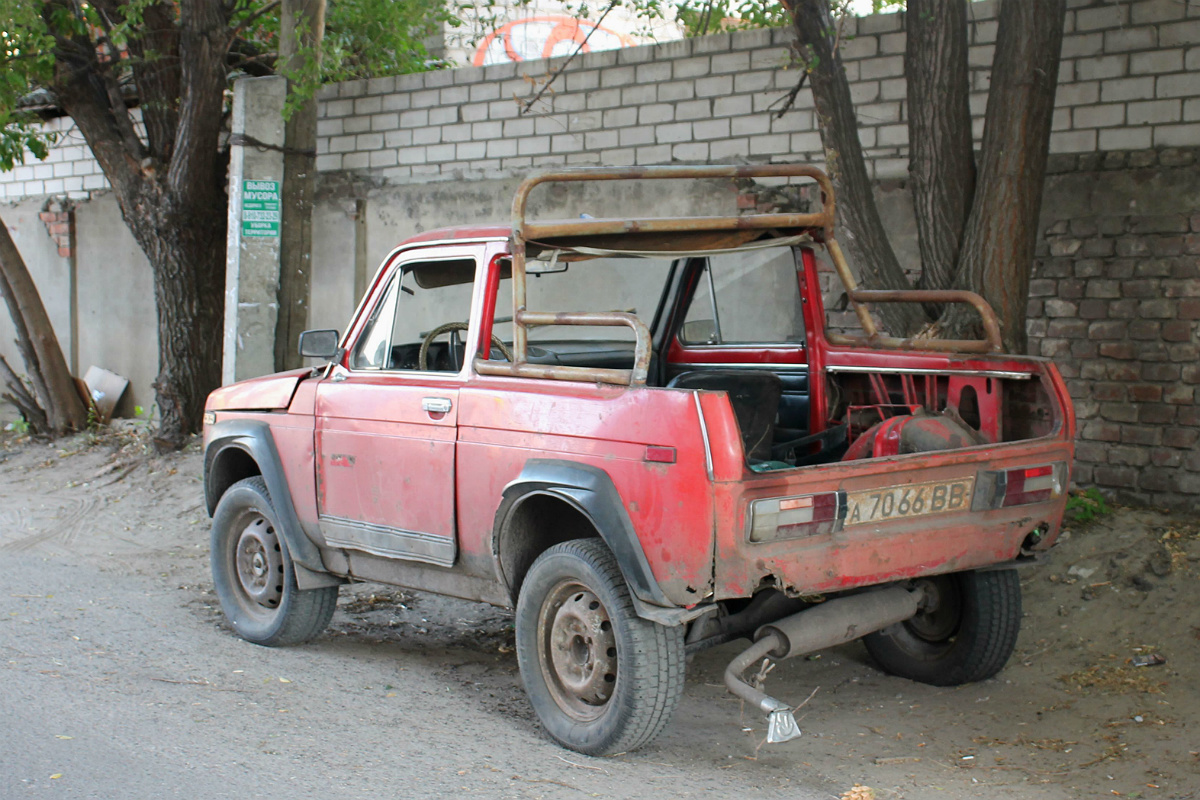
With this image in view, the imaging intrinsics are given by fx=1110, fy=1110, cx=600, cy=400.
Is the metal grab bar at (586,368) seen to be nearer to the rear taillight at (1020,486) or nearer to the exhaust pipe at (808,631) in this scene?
the exhaust pipe at (808,631)

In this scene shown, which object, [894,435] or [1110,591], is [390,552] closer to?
[894,435]

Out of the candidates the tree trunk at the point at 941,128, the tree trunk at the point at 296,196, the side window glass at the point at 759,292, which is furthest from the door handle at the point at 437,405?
the tree trunk at the point at 296,196

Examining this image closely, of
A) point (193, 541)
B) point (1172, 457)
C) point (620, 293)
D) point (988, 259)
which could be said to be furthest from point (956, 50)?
point (193, 541)

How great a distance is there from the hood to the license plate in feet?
8.73

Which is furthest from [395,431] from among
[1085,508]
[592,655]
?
[1085,508]

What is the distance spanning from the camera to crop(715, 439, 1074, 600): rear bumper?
3377 millimetres

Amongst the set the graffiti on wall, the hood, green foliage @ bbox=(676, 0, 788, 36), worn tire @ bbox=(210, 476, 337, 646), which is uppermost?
the graffiti on wall

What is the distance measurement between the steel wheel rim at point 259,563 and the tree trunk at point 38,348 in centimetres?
657

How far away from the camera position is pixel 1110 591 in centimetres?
555

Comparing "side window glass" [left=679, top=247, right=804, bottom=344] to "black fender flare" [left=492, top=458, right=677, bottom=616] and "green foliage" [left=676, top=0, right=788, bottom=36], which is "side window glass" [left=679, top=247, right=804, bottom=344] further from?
"black fender flare" [left=492, top=458, right=677, bottom=616]

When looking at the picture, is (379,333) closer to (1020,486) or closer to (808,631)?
(808,631)

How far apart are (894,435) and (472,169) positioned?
605cm

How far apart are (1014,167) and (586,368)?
120 inches

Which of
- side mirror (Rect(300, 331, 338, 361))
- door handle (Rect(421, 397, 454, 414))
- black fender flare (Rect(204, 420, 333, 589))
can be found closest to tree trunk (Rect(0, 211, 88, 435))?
black fender flare (Rect(204, 420, 333, 589))
